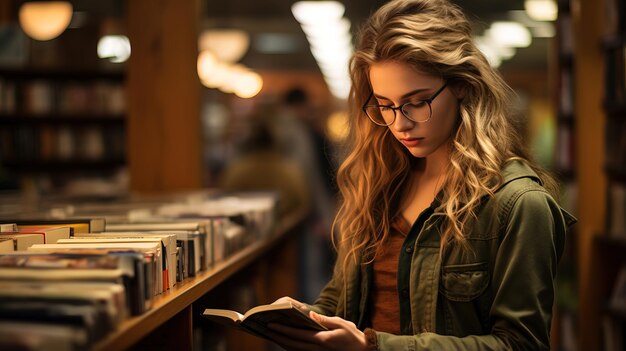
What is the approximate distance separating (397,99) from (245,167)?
377 cm

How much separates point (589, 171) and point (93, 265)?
3.87 m

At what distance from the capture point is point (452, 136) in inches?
77.0

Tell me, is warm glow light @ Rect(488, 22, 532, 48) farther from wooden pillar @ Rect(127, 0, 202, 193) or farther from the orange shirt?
the orange shirt

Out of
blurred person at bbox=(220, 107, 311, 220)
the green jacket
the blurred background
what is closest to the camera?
the green jacket

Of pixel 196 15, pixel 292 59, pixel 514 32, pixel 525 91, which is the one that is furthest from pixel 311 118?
pixel 525 91

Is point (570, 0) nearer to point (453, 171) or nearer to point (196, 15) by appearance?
point (196, 15)

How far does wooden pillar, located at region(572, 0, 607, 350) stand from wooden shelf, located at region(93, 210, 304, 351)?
257 centimetres

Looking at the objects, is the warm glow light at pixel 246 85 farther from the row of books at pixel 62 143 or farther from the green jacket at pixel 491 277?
the green jacket at pixel 491 277

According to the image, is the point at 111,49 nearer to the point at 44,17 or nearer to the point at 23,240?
the point at 44,17

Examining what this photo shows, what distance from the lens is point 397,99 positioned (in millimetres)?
1887

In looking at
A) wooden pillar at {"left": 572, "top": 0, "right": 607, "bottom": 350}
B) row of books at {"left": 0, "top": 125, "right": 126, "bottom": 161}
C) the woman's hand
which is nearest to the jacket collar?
the woman's hand

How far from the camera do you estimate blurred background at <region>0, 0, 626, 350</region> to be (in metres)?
4.61

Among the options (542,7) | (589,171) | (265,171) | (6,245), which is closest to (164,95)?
(265,171)

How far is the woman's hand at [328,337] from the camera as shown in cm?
176
